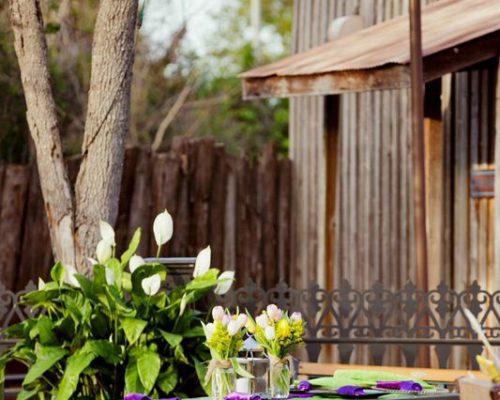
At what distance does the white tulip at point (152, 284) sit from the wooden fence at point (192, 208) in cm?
518

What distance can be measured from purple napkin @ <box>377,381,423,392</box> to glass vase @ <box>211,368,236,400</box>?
2.27 ft

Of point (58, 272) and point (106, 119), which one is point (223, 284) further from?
point (106, 119)

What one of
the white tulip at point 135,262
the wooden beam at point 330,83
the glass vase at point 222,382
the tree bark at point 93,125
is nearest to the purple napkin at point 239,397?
the glass vase at point 222,382

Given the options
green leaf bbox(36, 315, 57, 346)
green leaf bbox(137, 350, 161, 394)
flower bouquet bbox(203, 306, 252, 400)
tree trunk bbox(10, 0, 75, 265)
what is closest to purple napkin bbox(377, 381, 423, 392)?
flower bouquet bbox(203, 306, 252, 400)

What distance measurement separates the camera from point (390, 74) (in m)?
9.07

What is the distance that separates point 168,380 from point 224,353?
50.5 inches

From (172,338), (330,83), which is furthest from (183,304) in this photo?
(330,83)

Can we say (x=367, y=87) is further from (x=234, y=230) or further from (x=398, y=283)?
(x=234, y=230)

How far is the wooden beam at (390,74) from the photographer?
357 inches

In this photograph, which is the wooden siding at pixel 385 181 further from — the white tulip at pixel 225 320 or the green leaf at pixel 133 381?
the white tulip at pixel 225 320

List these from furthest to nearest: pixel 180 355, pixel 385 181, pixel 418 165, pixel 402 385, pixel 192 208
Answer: pixel 192 208, pixel 385 181, pixel 418 165, pixel 180 355, pixel 402 385

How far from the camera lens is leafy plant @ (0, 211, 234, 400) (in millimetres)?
6352

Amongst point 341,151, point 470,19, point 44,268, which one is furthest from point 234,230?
point 470,19

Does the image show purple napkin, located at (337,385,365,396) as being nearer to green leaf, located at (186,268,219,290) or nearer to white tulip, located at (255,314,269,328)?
white tulip, located at (255,314,269,328)
